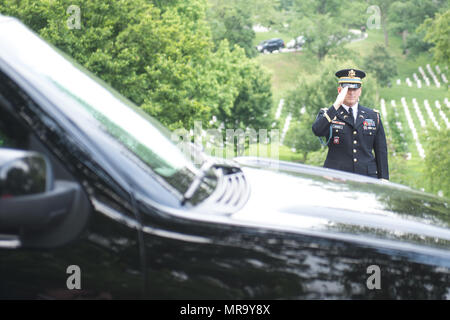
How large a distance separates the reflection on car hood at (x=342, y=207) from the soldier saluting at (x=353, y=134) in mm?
3191

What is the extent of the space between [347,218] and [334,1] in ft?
298

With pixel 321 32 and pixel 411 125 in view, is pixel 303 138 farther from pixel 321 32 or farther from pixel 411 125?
pixel 321 32

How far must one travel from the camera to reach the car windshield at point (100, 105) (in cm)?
191

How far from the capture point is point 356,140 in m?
6.14

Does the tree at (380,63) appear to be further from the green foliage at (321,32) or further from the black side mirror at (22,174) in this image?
the black side mirror at (22,174)

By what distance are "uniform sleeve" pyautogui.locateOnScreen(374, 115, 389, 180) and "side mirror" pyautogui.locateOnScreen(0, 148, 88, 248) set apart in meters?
4.84

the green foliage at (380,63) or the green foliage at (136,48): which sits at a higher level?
the green foliage at (380,63)

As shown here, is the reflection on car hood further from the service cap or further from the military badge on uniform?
the service cap

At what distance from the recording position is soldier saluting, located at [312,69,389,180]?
6.09m

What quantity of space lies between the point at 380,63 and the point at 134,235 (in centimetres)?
7894

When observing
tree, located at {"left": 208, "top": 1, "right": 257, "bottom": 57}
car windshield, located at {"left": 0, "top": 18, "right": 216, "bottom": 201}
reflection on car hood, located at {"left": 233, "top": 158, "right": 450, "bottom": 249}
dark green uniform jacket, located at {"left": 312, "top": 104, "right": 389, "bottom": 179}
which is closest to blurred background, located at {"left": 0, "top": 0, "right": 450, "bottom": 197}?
tree, located at {"left": 208, "top": 1, "right": 257, "bottom": 57}

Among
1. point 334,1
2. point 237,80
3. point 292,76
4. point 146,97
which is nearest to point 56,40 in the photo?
point 146,97

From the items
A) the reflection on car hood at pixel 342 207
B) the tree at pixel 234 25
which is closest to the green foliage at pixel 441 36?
the reflection on car hood at pixel 342 207
